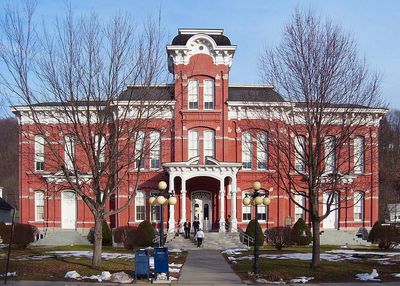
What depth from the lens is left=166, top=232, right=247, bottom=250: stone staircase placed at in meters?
37.8

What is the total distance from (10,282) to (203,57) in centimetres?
2909

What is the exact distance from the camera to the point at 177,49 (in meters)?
43.8

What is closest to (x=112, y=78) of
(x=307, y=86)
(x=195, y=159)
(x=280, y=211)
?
(x=307, y=86)

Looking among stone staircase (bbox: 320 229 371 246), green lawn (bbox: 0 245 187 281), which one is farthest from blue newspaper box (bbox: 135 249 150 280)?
stone staircase (bbox: 320 229 371 246)

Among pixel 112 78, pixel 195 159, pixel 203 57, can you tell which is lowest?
pixel 195 159

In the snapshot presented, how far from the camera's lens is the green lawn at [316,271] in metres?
20.5

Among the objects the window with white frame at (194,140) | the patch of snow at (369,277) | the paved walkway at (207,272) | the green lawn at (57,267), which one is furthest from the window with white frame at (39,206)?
the patch of snow at (369,277)

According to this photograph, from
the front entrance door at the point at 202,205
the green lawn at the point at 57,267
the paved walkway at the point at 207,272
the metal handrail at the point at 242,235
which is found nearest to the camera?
the paved walkway at the point at 207,272

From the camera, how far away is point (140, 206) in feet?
150

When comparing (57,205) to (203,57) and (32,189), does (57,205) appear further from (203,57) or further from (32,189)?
(203,57)

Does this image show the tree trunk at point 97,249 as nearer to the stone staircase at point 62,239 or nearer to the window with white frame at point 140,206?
the stone staircase at point 62,239

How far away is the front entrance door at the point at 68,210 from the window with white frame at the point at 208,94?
42.7 ft

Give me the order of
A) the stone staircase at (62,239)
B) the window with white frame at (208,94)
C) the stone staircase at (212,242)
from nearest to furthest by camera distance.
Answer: the stone staircase at (212,242)
the stone staircase at (62,239)
the window with white frame at (208,94)

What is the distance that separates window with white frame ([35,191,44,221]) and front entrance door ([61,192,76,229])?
5.83 feet
